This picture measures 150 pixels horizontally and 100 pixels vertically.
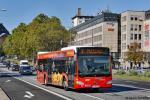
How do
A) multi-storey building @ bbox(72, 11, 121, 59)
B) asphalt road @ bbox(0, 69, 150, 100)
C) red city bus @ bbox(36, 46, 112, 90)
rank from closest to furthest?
1. asphalt road @ bbox(0, 69, 150, 100)
2. red city bus @ bbox(36, 46, 112, 90)
3. multi-storey building @ bbox(72, 11, 121, 59)

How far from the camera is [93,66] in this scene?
28.4 m

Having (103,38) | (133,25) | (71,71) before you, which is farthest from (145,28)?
(71,71)

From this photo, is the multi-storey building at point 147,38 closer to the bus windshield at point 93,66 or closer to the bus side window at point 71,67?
the bus side window at point 71,67

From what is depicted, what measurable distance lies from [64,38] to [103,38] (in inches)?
1562

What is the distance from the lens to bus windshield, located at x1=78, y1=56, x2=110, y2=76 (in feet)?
93.0

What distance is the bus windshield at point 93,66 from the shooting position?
93.0 ft


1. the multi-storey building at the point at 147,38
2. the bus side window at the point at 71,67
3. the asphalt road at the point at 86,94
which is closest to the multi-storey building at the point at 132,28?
the multi-storey building at the point at 147,38

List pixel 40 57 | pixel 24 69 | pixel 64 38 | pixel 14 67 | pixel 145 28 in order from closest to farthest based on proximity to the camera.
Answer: pixel 40 57 < pixel 24 69 < pixel 14 67 < pixel 64 38 < pixel 145 28

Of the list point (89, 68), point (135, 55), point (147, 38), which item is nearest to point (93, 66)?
point (89, 68)

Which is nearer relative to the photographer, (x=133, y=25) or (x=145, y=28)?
(x=145, y=28)

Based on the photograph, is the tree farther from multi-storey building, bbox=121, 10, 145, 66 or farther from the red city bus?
the red city bus

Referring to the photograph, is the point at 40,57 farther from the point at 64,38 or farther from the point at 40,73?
the point at 64,38

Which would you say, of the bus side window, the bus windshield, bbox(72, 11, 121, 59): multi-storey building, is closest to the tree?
bbox(72, 11, 121, 59): multi-storey building

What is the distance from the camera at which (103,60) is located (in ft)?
93.9
